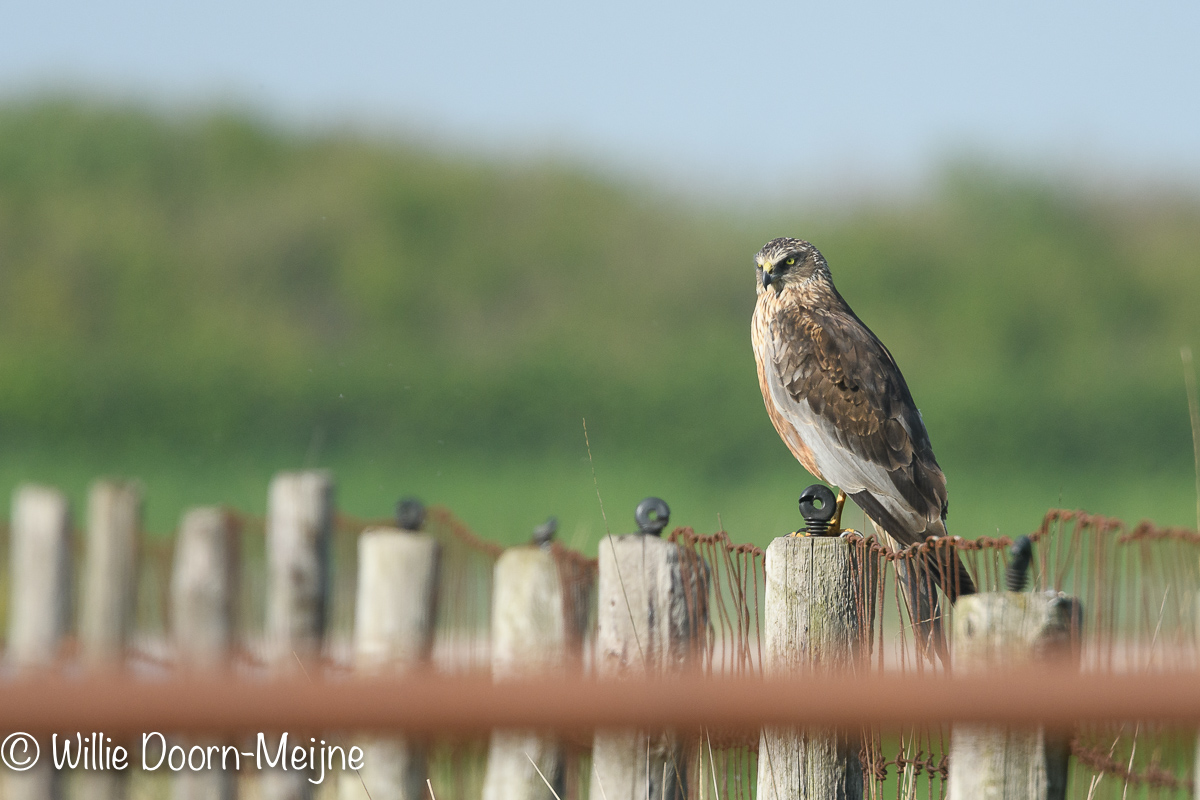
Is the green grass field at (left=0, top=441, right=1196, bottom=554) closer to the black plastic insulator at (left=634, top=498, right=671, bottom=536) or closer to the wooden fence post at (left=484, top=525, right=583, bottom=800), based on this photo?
the wooden fence post at (left=484, top=525, right=583, bottom=800)

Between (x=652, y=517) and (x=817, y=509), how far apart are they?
422 mm

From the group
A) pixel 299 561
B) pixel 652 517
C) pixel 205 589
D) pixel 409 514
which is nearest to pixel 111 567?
pixel 205 589

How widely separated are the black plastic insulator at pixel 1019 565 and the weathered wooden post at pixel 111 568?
333 centimetres

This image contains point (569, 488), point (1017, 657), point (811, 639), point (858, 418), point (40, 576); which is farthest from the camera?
point (569, 488)

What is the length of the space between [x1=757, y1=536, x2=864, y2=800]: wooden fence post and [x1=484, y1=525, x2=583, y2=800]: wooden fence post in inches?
21.9

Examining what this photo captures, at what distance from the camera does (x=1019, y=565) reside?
2365mm

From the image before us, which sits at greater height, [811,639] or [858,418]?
[858,418]

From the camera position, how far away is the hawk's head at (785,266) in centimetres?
540

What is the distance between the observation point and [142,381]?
23.8 metres

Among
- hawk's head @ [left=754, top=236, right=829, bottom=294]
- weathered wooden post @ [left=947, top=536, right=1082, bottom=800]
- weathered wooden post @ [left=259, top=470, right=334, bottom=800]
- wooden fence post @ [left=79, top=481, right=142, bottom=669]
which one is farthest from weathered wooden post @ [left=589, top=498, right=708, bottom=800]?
hawk's head @ [left=754, top=236, right=829, bottom=294]

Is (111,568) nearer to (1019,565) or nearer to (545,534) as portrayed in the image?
(545,534)

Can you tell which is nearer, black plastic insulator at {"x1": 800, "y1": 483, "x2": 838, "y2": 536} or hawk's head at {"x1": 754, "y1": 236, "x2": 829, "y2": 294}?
black plastic insulator at {"x1": 800, "y1": 483, "x2": 838, "y2": 536}

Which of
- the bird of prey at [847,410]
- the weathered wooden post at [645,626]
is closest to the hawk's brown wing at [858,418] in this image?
→ the bird of prey at [847,410]

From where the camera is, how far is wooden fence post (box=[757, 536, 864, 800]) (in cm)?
274
